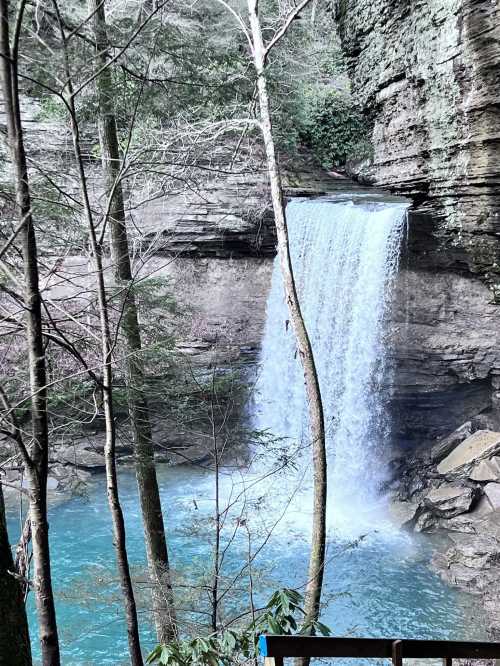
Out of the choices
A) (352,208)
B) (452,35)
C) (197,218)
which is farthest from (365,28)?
(197,218)

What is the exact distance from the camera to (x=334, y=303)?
13.2 meters

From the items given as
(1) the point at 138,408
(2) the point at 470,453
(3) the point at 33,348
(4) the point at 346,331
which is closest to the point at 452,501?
(2) the point at 470,453

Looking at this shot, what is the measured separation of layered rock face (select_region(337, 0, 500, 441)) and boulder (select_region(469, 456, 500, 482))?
186cm

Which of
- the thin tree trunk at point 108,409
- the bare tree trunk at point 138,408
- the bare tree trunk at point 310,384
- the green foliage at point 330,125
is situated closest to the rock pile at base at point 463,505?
the bare tree trunk at point 310,384

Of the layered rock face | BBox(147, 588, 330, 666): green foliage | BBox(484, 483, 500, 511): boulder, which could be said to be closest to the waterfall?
the layered rock face

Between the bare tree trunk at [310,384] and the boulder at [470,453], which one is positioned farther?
the boulder at [470,453]

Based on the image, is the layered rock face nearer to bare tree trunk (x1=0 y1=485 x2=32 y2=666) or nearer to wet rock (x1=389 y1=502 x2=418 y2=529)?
wet rock (x1=389 y1=502 x2=418 y2=529)

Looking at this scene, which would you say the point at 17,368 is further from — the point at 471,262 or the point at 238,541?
the point at 471,262

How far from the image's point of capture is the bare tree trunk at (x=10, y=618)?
333 centimetres

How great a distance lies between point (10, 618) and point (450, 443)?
442 inches

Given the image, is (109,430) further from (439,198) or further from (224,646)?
(439,198)

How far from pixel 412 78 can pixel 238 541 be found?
1001 cm

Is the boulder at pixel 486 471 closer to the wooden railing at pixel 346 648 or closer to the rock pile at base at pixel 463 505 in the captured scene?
the rock pile at base at pixel 463 505

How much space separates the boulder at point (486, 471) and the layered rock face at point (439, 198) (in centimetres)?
186
